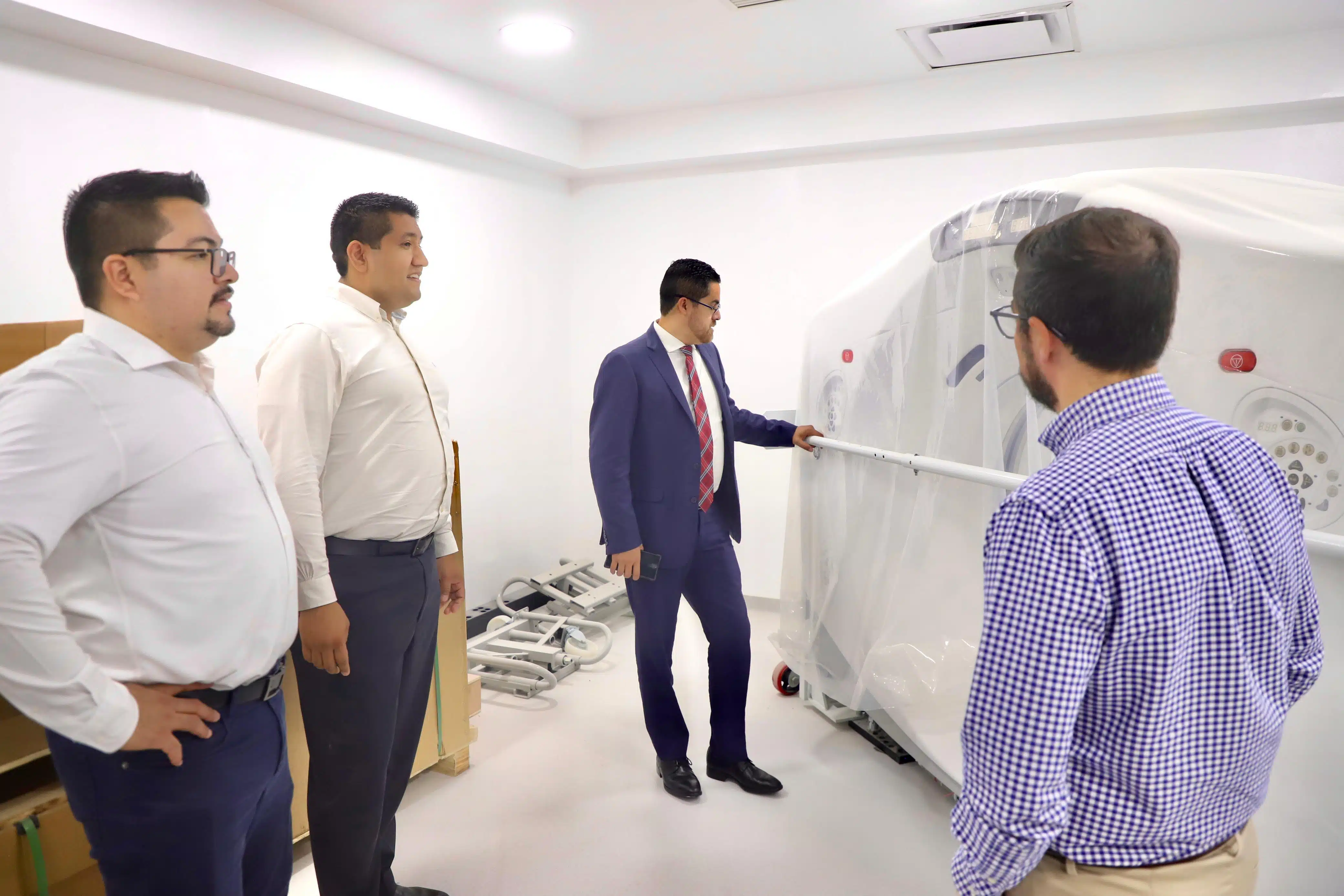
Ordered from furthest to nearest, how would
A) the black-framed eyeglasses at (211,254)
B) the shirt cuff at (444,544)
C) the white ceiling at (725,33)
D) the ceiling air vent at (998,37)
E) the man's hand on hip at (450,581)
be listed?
the ceiling air vent at (998,37) < the white ceiling at (725,33) < the man's hand on hip at (450,581) < the shirt cuff at (444,544) < the black-framed eyeglasses at (211,254)

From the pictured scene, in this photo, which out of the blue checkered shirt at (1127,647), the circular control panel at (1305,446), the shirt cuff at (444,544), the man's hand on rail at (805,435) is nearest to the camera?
the blue checkered shirt at (1127,647)

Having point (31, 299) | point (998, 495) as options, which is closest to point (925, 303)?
point (998, 495)

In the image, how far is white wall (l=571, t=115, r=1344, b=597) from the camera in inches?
167

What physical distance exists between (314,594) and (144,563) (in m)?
0.47

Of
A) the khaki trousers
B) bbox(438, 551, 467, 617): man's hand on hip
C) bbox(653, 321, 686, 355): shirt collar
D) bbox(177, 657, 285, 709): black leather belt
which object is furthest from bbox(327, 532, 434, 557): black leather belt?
the khaki trousers

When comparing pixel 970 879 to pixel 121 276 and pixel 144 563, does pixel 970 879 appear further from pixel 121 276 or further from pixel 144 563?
pixel 121 276

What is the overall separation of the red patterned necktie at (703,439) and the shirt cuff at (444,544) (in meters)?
0.83

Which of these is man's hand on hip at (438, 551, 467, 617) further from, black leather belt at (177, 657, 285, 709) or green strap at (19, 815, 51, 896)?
green strap at (19, 815, 51, 896)

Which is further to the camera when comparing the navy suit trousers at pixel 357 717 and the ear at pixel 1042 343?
the navy suit trousers at pixel 357 717

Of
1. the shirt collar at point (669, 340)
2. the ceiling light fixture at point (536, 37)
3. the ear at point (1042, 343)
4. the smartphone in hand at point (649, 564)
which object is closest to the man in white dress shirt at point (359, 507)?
the smartphone in hand at point (649, 564)

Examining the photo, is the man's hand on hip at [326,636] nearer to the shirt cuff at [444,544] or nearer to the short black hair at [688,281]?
the shirt cuff at [444,544]

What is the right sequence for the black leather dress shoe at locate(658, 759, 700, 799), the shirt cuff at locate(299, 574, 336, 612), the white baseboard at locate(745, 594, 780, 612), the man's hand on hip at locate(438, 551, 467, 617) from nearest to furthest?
the shirt cuff at locate(299, 574, 336, 612) → the man's hand on hip at locate(438, 551, 467, 617) → the black leather dress shoe at locate(658, 759, 700, 799) → the white baseboard at locate(745, 594, 780, 612)

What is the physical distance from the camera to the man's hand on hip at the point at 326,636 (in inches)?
65.1

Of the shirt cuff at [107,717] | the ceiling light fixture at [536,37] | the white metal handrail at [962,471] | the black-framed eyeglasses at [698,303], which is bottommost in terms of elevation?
the shirt cuff at [107,717]
